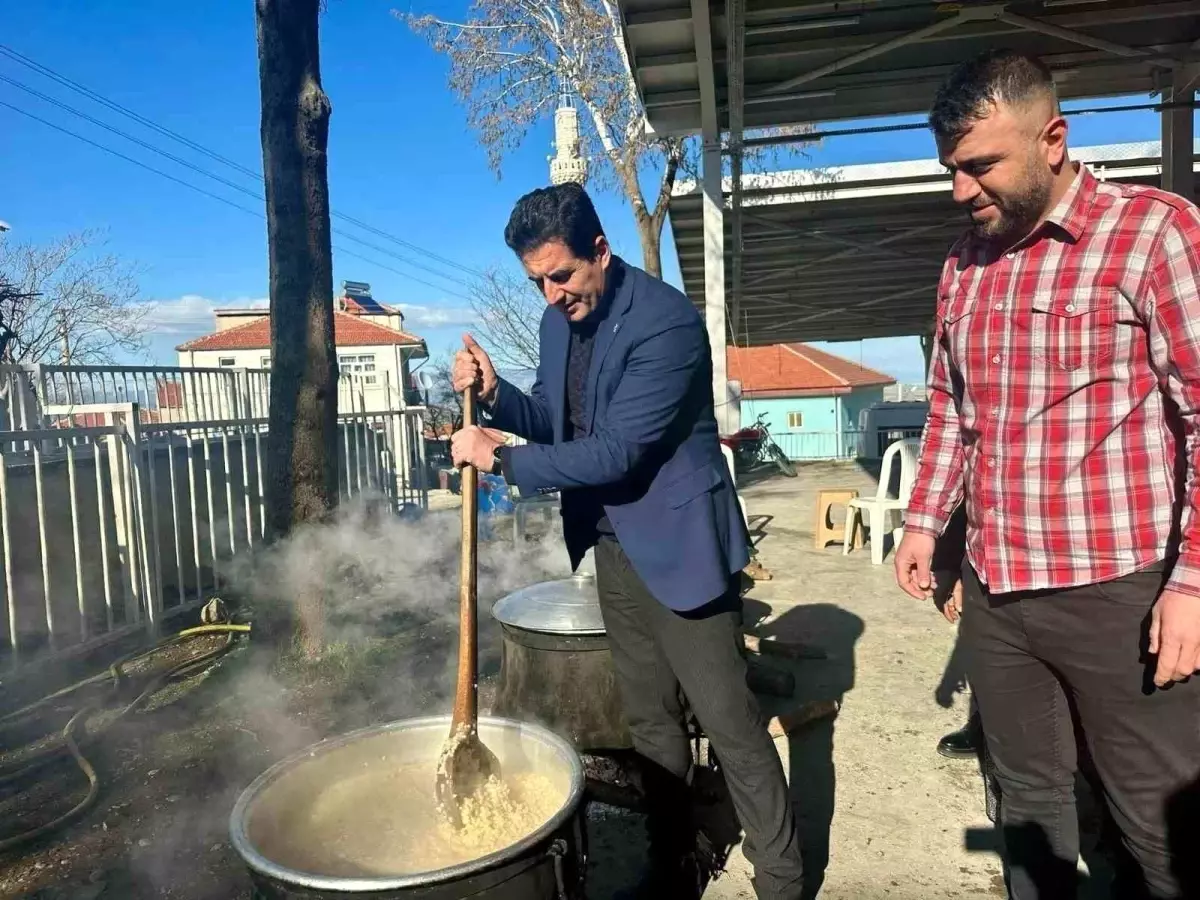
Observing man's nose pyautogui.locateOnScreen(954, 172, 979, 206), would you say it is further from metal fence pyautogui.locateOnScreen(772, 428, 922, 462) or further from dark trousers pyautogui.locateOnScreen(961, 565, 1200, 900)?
metal fence pyautogui.locateOnScreen(772, 428, 922, 462)

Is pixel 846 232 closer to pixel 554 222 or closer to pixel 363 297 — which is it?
pixel 554 222

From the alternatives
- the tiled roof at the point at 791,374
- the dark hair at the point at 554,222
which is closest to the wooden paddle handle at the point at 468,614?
the dark hair at the point at 554,222

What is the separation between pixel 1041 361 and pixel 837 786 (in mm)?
2240

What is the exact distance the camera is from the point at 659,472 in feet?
7.76

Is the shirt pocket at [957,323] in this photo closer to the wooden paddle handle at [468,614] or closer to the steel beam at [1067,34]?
the wooden paddle handle at [468,614]

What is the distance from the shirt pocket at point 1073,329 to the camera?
1.72 m

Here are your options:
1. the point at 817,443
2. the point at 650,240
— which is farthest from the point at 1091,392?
the point at 817,443

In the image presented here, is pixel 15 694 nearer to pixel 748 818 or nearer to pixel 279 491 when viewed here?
pixel 279 491

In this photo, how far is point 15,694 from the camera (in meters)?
4.83

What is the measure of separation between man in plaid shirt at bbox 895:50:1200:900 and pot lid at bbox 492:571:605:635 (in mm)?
1671

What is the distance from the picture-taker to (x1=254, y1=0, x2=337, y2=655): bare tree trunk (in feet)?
16.2

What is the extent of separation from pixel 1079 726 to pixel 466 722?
63.4 inches

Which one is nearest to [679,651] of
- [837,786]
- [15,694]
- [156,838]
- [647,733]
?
[647,733]

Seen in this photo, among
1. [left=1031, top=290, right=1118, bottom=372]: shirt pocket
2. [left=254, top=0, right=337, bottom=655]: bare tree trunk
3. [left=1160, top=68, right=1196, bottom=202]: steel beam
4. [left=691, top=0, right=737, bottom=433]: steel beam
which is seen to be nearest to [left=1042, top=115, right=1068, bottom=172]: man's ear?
[left=1031, top=290, right=1118, bottom=372]: shirt pocket
